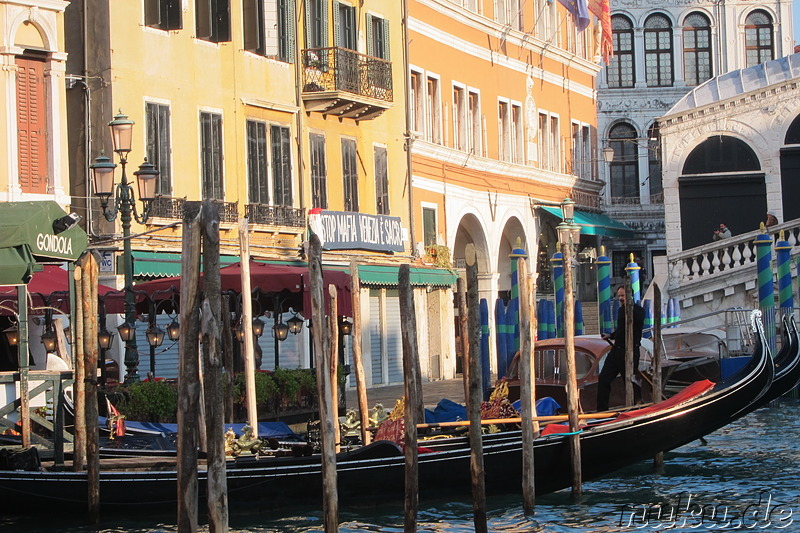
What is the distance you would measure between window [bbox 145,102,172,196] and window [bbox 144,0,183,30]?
3.39 feet

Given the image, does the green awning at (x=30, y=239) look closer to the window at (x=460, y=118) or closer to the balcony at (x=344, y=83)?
the balcony at (x=344, y=83)

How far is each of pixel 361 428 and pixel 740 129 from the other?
1675 cm

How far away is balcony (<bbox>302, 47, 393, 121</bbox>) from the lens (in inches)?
832

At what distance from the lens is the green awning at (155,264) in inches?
683

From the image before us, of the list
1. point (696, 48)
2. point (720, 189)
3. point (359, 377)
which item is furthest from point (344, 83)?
point (696, 48)

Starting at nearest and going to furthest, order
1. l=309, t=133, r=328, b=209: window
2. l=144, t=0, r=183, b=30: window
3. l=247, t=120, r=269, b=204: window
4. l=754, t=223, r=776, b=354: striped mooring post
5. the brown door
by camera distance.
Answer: the brown door → l=144, t=0, r=183, b=30: window → l=247, t=120, r=269, b=204: window → l=754, t=223, r=776, b=354: striped mooring post → l=309, t=133, r=328, b=209: window

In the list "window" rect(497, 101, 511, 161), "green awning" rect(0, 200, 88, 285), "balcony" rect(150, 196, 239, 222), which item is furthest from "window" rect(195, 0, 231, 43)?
"window" rect(497, 101, 511, 161)

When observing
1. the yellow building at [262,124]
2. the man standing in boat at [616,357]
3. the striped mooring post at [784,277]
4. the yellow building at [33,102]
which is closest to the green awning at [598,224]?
the yellow building at [262,124]

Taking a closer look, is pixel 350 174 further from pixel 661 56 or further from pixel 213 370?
pixel 661 56

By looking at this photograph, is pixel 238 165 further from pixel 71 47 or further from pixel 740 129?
pixel 740 129

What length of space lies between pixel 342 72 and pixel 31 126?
616 centimetres

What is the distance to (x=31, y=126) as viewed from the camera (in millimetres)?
16500

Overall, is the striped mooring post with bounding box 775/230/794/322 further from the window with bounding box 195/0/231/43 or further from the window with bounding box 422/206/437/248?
the window with bounding box 195/0/231/43

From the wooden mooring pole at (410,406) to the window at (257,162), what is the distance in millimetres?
9061
